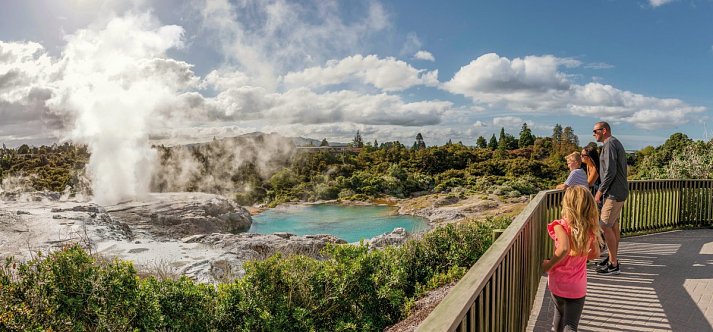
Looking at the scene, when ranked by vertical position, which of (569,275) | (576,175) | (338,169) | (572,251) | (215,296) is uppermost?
(576,175)

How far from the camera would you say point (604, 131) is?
4.69 metres

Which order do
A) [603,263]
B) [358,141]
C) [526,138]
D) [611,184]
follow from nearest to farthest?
[611,184] → [603,263] → [526,138] → [358,141]

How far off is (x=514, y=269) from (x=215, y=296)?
4281 millimetres

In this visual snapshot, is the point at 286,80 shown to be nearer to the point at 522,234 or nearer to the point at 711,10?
the point at 711,10

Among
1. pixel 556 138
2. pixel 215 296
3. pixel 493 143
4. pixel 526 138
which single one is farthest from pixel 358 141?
pixel 215 296

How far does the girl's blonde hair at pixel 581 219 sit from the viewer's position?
2.55 m

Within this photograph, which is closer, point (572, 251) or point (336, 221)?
point (572, 251)

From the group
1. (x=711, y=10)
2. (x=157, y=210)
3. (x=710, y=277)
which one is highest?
(x=711, y=10)

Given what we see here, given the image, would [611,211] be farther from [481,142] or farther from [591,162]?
[481,142]

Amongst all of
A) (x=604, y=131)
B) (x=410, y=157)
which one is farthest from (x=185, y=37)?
(x=604, y=131)

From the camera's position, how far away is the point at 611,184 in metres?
4.71

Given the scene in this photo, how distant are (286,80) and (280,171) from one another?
9769 mm

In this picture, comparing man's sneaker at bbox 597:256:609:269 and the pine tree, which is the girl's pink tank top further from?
the pine tree

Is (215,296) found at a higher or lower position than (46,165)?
lower
